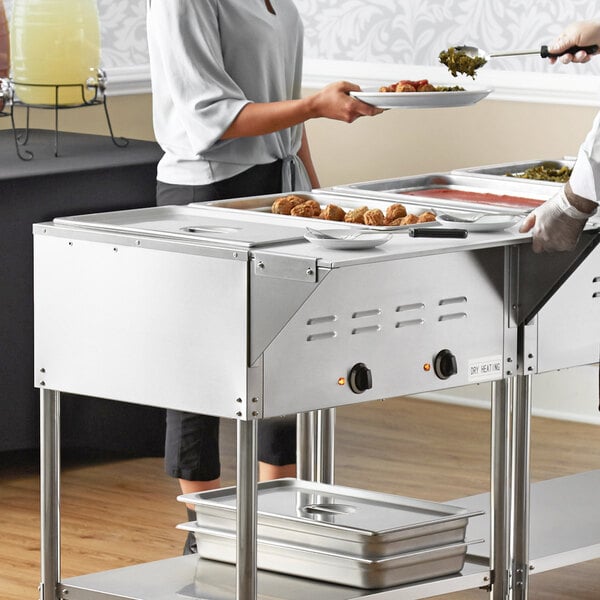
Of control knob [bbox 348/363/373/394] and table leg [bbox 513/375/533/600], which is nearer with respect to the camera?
control knob [bbox 348/363/373/394]

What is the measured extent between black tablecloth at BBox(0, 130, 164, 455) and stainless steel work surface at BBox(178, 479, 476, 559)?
1.13 m

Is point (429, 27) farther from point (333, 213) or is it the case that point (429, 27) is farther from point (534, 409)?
point (333, 213)

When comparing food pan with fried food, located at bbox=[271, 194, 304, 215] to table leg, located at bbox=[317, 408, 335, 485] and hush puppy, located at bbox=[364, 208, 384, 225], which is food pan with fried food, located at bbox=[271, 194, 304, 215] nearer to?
hush puppy, located at bbox=[364, 208, 384, 225]

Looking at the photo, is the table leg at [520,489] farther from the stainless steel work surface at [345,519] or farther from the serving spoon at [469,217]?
the serving spoon at [469,217]

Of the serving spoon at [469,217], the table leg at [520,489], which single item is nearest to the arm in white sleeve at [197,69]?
the serving spoon at [469,217]

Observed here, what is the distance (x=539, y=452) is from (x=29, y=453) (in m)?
1.43

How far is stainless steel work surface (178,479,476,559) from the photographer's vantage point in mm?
2668

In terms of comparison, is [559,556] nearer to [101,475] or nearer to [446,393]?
[101,475]

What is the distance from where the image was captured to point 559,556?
115 inches

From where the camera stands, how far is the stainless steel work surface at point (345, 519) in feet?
8.75

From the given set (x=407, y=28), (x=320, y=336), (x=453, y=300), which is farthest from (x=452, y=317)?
(x=407, y=28)

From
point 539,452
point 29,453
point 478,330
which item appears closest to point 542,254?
point 478,330

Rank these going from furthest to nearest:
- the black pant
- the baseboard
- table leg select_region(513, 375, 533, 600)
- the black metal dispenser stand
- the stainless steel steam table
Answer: the baseboard < the black metal dispenser stand < the black pant < table leg select_region(513, 375, 533, 600) < the stainless steel steam table

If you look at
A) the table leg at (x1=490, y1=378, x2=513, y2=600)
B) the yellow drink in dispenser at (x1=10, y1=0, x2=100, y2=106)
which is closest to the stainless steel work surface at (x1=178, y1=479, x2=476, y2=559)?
the table leg at (x1=490, y1=378, x2=513, y2=600)
